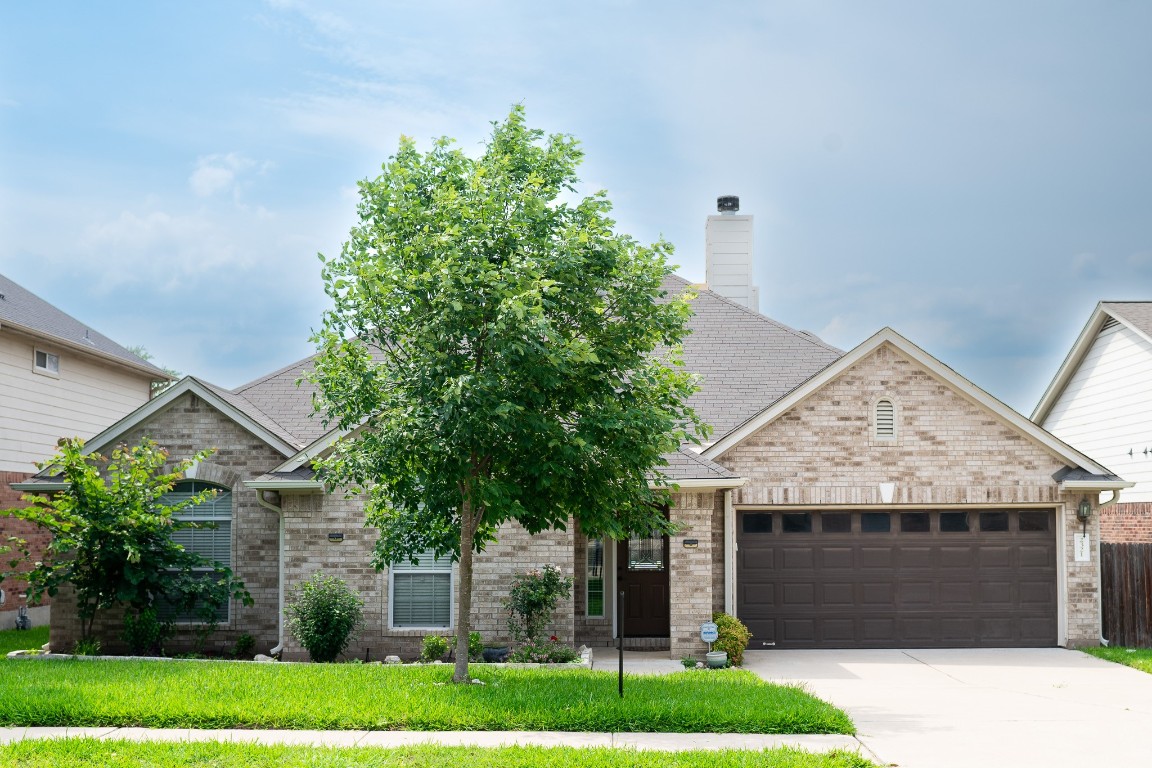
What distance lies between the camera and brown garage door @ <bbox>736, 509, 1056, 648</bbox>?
16.8m

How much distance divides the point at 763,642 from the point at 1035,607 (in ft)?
14.4

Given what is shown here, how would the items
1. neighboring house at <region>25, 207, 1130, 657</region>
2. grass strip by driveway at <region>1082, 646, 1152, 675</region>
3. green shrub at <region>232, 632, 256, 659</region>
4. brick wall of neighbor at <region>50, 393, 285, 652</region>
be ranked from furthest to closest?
neighboring house at <region>25, 207, 1130, 657</region> → brick wall of neighbor at <region>50, 393, 285, 652</region> → green shrub at <region>232, 632, 256, 659</region> → grass strip by driveway at <region>1082, 646, 1152, 675</region>

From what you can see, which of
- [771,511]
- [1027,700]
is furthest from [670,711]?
[771,511]

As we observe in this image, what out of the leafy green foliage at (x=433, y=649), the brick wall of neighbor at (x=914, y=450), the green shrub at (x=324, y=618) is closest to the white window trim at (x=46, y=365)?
the green shrub at (x=324, y=618)

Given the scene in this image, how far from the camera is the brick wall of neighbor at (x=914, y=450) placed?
16703 mm

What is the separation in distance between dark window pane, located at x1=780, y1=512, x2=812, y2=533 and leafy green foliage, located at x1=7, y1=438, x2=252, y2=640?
820 centimetres

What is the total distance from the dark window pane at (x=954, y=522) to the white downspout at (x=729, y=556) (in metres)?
3.45

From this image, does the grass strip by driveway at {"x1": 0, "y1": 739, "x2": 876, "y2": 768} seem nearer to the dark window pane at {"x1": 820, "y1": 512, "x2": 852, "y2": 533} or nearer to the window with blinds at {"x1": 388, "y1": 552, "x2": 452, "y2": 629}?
the window with blinds at {"x1": 388, "y1": 552, "x2": 452, "y2": 629}

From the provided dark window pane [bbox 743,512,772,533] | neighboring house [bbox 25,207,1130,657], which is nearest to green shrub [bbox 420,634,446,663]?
neighboring house [bbox 25,207,1130,657]

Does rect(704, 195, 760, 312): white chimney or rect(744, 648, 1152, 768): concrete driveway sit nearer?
rect(744, 648, 1152, 768): concrete driveway

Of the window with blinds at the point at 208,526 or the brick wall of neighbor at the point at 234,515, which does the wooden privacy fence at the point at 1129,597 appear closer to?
the brick wall of neighbor at the point at 234,515

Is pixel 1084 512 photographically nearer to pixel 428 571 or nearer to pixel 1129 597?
pixel 1129 597

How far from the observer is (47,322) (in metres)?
22.4

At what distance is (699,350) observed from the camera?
18.9 m
